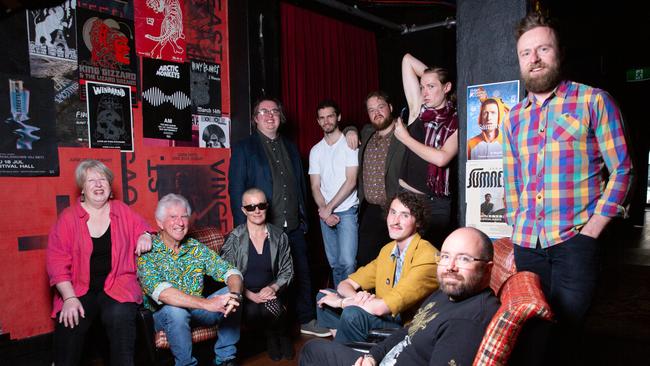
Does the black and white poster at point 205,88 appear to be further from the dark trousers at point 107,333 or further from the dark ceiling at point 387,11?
the dark trousers at point 107,333

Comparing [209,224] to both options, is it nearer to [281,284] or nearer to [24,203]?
[281,284]

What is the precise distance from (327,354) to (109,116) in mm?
2333

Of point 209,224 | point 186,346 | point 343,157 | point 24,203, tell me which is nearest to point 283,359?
point 186,346

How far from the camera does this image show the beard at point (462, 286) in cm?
170

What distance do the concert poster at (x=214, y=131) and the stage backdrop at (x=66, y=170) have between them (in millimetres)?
96

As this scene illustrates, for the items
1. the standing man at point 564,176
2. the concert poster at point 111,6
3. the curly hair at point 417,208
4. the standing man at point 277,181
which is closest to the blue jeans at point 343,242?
the standing man at point 277,181

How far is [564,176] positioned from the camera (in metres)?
1.83

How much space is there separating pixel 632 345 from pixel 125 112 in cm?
405

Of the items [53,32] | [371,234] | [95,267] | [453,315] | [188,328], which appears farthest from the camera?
[371,234]

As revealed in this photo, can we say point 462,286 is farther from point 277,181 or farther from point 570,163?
point 277,181

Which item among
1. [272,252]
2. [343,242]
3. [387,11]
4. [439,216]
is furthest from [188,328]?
[387,11]

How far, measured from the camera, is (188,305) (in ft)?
8.82

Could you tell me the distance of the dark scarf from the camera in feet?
9.69

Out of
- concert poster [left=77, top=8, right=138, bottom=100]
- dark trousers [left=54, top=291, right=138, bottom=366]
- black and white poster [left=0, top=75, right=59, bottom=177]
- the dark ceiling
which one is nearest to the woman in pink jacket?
dark trousers [left=54, top=291, right=138, bottom=366]
